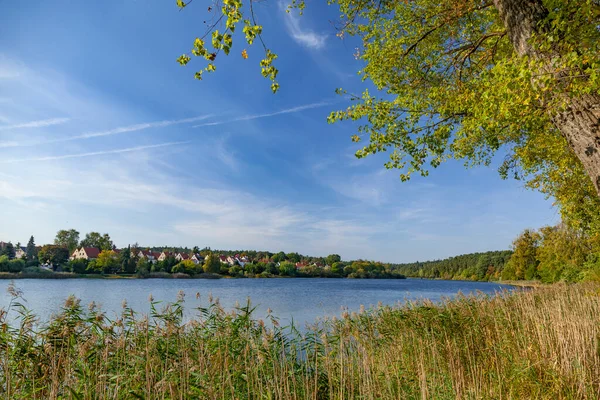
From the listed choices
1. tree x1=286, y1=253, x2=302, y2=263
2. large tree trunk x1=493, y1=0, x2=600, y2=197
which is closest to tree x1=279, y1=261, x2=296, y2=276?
tree x1=286, y1=253, x2=302, y2=263

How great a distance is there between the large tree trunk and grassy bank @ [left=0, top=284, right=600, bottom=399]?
6.83 ft

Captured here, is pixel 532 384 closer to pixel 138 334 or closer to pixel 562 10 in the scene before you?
pixel 562 10

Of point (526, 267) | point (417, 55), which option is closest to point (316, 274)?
point (526, 267)

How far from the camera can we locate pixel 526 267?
5497 cm

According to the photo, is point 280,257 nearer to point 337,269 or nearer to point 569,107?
point 337,269

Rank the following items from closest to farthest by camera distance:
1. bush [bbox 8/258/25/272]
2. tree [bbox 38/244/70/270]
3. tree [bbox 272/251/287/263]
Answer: bush [bbox 8/258/25/272], tree [bbox 38/244/70/270], tree [bbox 272/251/287/263]

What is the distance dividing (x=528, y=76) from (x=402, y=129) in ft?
13.8

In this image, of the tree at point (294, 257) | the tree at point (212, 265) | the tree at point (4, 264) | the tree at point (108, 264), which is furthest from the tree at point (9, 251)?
the tree at point (294, 257)

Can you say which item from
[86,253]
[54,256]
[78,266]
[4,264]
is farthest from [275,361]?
[86,253]

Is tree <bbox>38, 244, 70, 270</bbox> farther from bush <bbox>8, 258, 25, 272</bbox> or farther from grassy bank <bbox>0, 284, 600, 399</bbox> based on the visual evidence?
grassy bank <bbox>0, 284, 600, 399</bbox>

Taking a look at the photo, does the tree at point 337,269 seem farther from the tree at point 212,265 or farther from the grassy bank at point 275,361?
the grassy bank at point 275,361

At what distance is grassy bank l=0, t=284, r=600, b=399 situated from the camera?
3.45 meters

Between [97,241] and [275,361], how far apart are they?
105816mm

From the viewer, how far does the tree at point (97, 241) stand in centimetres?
9231
